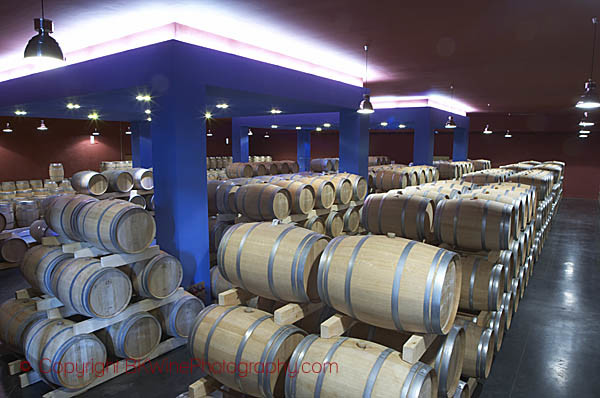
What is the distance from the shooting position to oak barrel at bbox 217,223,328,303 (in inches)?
125

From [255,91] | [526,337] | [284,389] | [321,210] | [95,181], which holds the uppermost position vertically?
[255,91]

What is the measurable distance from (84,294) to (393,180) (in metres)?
7.93

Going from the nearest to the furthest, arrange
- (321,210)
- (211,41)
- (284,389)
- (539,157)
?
1. (284,389)
2. (211,41)
3. (321,210)
4. (539,157)

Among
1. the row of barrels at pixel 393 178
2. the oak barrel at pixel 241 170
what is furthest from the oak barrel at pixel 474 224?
the oak barrel at pixel 241 170

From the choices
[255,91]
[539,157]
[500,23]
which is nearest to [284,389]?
[255,91]

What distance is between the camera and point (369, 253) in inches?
113

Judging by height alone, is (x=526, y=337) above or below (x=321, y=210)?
below

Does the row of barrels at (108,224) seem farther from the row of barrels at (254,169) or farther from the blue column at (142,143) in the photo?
the blue column at (142,143)

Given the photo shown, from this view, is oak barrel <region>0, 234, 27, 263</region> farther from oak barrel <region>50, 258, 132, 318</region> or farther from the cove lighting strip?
oak barrel <region>50, 258, 132, 318</region>

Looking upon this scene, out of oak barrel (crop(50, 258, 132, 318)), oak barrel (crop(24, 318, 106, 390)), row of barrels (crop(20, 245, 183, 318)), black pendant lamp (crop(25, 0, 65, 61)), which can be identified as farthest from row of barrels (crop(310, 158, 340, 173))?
black pendant lamp (crop(25, 0, 65, 61))

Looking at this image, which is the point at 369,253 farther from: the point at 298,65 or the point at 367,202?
the point at 298,65

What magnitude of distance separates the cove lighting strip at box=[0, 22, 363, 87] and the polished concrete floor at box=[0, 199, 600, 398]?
3647 millimetres

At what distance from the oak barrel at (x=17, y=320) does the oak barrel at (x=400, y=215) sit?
13.4 feet

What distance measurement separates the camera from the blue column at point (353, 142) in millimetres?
9648
